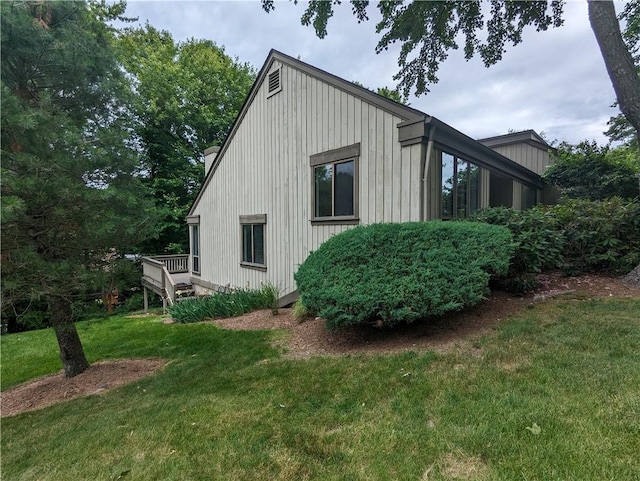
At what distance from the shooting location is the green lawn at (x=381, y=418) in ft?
6.58

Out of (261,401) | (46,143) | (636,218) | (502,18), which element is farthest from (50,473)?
(502,18)

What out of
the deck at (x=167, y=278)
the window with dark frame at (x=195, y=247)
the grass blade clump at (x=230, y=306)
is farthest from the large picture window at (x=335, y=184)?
the window with dark frame at (x=195, y=247)

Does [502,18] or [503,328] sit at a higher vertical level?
[502,18]

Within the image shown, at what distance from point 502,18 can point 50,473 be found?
1187 centimetres

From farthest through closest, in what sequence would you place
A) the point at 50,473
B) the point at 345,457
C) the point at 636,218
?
the point at 636,218, the point at 50,473, the point at 345,457

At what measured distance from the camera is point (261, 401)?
10.4 ft

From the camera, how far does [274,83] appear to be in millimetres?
9164

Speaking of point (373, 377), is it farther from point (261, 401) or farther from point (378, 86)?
point (378, 86)

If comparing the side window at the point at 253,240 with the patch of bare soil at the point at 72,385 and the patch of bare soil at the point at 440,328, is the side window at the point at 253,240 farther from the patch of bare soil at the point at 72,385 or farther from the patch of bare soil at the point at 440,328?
the patch of bare soil at the point at 72,385

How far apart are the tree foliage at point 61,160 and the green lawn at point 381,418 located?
5.41ft

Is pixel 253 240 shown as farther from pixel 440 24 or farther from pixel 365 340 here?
pixel 440 24

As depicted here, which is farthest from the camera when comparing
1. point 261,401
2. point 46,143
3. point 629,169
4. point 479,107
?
point 479,107

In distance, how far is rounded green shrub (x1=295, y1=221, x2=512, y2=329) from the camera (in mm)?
4066

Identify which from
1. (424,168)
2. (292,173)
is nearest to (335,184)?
(292,173)
